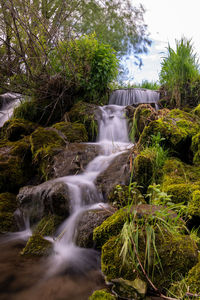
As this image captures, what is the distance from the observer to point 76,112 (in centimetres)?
611

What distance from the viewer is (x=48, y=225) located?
317cm

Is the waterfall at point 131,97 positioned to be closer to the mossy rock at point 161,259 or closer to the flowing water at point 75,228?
the flowing water at point 75,228

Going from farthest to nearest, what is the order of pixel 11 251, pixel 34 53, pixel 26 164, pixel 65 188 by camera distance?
pixel 34 53 < pixel 26 164 < pixel 65 188 < pixel 11 251

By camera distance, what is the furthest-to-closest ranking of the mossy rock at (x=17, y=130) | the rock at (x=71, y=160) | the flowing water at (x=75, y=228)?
1. the mossy rock at (x=17, y=130)
2. the rock at (x=71, y=160)
3. the flowing water at (x=75, y=228)

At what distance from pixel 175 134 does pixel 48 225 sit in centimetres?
239

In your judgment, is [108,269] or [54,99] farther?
[54,99]

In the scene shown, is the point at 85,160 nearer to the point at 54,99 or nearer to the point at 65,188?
the point at 65,188

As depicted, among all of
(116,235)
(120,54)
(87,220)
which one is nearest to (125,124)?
(87,220)

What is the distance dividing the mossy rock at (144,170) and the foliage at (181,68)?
3396mm

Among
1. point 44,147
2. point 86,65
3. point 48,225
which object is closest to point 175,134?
point 48,225

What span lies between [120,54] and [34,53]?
8.56 meters

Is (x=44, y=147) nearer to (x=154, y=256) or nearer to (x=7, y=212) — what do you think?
(x=7, y=212)

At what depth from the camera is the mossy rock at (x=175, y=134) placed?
12.3 ft

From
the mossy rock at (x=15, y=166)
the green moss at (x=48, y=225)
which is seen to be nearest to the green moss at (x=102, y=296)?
the green moss at (x=48, y=225)
